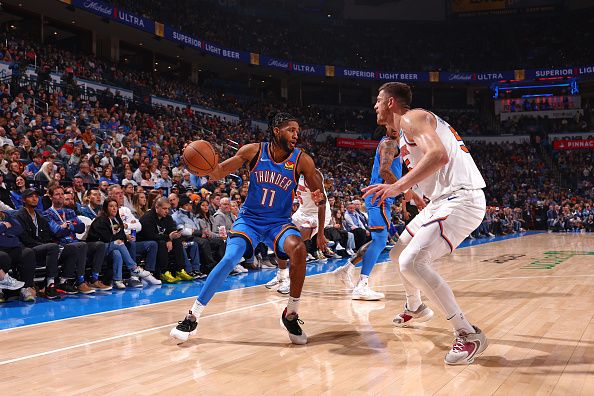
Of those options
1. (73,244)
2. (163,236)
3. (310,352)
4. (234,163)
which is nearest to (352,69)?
(163,236)

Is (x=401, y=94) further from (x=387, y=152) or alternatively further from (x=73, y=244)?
(x=73, y=244)

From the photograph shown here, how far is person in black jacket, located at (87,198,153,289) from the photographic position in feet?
21.8

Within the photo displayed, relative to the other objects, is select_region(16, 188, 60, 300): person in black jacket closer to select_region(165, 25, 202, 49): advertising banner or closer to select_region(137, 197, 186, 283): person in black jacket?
select_region(137, 197, 186, 283): person in black jacket

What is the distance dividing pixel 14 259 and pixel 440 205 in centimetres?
470

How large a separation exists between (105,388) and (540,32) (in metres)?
40.6

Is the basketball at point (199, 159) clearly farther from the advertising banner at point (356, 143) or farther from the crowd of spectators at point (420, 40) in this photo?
the advertising banner at point (356, 143)

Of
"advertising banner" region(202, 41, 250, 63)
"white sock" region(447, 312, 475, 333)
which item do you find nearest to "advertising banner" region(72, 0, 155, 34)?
"advertising banner" region(202, 41, 250, 63)

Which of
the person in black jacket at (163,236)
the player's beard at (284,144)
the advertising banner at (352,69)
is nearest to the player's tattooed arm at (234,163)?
the player's beard at (284,144)

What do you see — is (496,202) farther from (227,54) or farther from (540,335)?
(540,335)

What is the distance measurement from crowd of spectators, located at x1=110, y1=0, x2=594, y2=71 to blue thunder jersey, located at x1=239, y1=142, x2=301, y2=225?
2716 centimetres

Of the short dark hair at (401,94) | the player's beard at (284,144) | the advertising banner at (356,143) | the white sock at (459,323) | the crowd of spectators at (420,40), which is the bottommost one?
the white sock at (459,323)

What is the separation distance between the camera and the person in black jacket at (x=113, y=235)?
664 cm

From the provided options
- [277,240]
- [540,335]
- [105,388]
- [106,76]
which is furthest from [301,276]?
[106,76]

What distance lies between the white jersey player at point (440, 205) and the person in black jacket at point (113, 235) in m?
4.42
